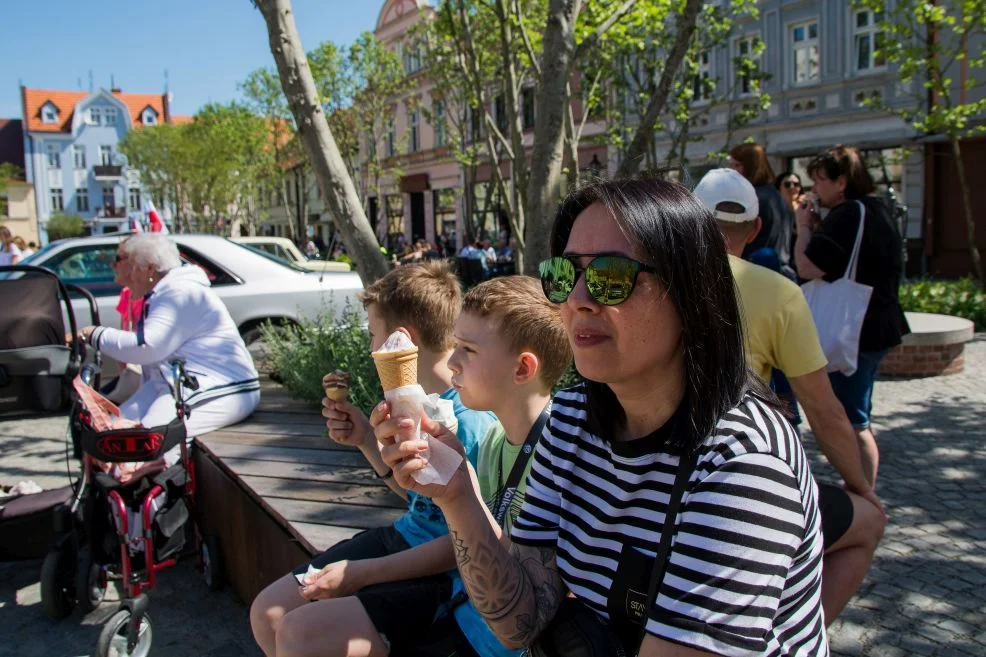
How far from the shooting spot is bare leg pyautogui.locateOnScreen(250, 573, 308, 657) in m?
2.33

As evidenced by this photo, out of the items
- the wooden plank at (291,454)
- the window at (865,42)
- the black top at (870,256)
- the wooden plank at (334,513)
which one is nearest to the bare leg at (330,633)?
the wooden plank at (334,513)

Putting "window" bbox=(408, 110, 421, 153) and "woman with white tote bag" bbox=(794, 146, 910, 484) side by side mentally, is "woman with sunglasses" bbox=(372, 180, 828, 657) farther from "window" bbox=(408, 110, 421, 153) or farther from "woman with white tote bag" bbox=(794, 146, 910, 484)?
"window" bbox=(408, 110, 421, 153)

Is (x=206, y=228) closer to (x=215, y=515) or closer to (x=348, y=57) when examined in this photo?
(x=348, y=57)

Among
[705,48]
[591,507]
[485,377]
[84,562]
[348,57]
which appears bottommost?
[84,562]

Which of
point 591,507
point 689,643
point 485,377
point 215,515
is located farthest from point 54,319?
point 689,643

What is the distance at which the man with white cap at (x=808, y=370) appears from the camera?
207 cm

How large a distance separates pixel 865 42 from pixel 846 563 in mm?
22344

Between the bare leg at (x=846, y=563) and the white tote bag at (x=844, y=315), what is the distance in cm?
167

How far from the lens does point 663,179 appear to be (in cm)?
150

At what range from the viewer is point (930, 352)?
26.5 feet

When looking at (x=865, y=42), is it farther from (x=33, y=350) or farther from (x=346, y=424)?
(x=346, y=424)

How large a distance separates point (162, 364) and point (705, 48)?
590 inches

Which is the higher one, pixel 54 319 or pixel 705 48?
pixel 705 48

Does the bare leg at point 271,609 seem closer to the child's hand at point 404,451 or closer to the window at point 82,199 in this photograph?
the child's hand at point 404,451
